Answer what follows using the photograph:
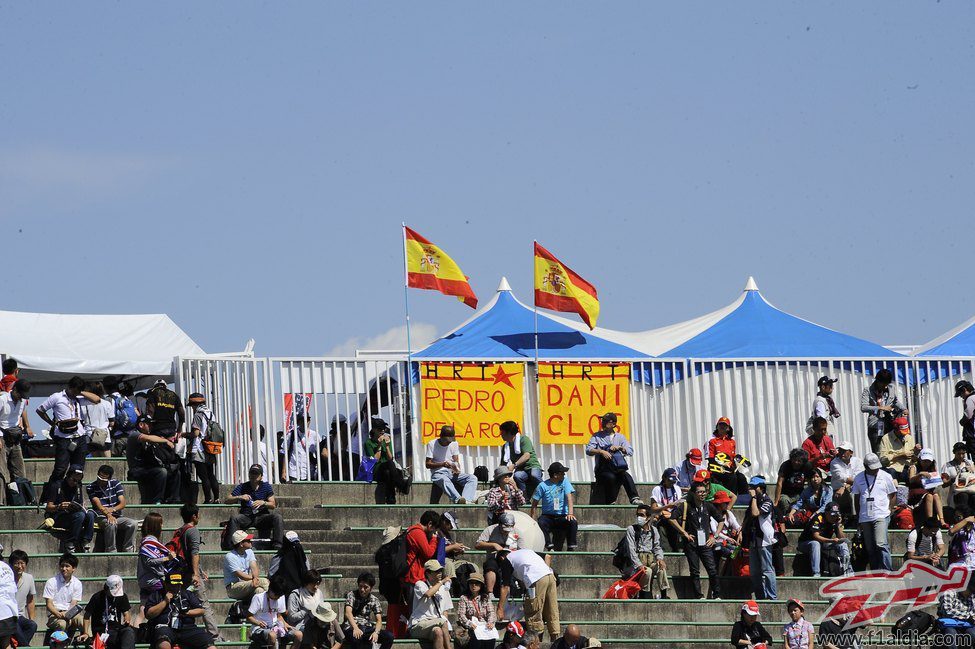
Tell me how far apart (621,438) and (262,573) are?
540 cm

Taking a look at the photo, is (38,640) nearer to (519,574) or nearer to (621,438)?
(519,574)

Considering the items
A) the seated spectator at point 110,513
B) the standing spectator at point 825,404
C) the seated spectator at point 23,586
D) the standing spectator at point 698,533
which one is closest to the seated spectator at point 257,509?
the seated spectator at point 110,513

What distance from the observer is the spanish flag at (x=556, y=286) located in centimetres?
2717

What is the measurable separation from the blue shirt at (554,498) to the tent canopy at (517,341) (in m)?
4.59

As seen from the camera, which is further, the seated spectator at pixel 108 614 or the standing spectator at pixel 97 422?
the standing spectator at pixel 97 422

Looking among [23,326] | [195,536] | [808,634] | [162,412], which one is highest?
[23,326]

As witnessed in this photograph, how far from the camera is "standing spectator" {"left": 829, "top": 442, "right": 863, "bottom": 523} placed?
22.5 metres

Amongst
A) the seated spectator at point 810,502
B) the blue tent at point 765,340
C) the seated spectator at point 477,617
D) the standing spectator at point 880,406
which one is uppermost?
→ the blue tent at point 765,340

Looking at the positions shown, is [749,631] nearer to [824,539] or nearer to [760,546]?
[760,546]

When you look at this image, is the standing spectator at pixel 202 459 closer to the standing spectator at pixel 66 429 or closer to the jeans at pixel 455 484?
the standing spectator at pixel 66 429

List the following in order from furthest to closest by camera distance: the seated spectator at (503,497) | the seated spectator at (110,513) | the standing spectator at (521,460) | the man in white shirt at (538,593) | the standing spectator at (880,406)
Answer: the standing spectator at (880,406), the standing spectator at (521,460), the seated spectator at (110,513), the seated spectator at (503,497), the man in white shirt at (538,593)

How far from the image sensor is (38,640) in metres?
19.6

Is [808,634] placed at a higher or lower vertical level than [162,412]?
lower

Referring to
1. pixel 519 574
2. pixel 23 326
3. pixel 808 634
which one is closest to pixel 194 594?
pixel 519 574
